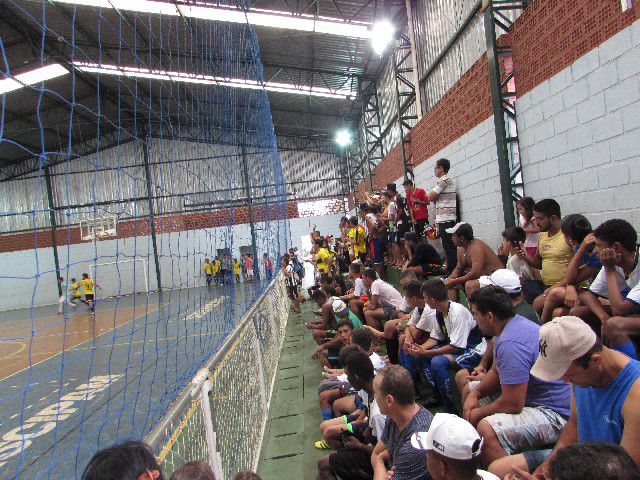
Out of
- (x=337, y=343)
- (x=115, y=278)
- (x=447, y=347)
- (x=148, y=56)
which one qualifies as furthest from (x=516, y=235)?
(x=115, y=278)

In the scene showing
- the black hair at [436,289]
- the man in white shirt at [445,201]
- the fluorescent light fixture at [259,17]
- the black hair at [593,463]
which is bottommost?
the black hair at [593,463]

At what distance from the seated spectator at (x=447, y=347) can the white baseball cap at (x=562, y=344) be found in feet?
5.85

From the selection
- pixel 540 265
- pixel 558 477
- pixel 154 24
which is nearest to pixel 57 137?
pixel 154 24

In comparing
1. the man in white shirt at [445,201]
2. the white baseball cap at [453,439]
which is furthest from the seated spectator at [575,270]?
the man in white shirt at [445,201]

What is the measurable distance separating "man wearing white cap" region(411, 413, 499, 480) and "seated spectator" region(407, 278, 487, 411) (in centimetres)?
165

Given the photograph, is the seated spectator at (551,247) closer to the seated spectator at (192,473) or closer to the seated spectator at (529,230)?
the seated spectator at (529,230)

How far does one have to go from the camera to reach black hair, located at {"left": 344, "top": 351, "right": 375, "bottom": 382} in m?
2.86

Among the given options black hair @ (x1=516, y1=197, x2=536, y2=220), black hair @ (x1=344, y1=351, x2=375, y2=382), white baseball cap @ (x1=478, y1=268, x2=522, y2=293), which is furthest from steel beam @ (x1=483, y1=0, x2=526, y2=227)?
black hair @ (x1=344, y1=351, x2=375, y2=382)

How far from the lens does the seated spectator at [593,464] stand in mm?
1088

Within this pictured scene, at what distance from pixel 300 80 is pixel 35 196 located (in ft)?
49.2

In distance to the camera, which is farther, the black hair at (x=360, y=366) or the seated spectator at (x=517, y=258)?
the seated spectator at (x=517, y=258)

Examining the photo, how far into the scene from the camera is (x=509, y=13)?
5.36 metres

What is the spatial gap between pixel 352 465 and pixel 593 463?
6.23 feet

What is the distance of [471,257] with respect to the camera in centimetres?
454
